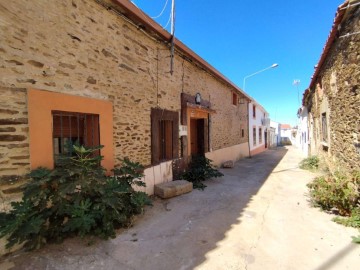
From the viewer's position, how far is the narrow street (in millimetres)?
2678

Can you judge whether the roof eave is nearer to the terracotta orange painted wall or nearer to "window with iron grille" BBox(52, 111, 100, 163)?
the terracotta orange painted wall

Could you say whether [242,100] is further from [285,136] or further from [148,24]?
[285,136]

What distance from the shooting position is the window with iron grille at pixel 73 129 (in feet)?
12.3

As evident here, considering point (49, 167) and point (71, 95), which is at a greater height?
point (71, 95)

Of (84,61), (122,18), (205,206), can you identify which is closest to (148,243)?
(205,206)

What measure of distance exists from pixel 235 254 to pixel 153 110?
3964mm

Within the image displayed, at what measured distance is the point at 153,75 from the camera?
19.1 ft

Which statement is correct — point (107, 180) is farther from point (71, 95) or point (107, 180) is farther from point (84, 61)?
point (84, 61)

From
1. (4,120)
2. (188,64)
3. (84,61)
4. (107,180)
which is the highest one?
(188,64)

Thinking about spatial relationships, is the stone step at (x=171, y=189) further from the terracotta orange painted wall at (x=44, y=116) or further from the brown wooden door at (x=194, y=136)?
the brown wooden door at (x=194, y=136)

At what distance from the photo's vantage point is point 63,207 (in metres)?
3.02

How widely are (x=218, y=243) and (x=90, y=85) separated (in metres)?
3.54

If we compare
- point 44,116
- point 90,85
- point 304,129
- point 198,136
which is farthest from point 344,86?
point 304,129

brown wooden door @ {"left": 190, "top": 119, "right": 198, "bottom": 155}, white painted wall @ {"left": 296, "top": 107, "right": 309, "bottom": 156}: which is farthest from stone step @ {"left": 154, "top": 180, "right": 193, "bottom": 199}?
white painted wall @ {"left": 296, "top": 107, "right": 309, "bottom": 156}
